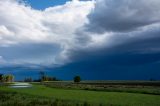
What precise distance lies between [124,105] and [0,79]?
423ft

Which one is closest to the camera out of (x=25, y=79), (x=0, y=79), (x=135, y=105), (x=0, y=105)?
(x=135, y=105)

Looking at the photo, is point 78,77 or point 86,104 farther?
point 78,77

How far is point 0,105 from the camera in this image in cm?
3350

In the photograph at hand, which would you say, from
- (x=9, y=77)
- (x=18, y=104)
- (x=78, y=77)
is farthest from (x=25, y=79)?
(x=18, y=104)

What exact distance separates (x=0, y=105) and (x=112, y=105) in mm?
11590

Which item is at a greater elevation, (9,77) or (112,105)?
(9,77)

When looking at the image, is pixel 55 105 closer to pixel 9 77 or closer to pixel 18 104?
pixel 18 104

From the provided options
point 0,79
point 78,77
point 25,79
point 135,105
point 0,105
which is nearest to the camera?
point 135,105

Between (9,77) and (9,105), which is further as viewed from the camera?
(9,77)

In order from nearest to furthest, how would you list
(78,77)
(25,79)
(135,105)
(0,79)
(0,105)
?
(135,105)
(0,105)
(78,77)
(0,79)
(25,79)

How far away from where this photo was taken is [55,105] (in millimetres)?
32969

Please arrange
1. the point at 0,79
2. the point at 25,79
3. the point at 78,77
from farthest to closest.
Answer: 1. the point at 25,79
2. the point at 0,79
3. the point at 78,77

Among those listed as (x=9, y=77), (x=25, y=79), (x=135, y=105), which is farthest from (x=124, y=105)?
(x=25, y=79)

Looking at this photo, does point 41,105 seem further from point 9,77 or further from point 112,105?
point 9,77
